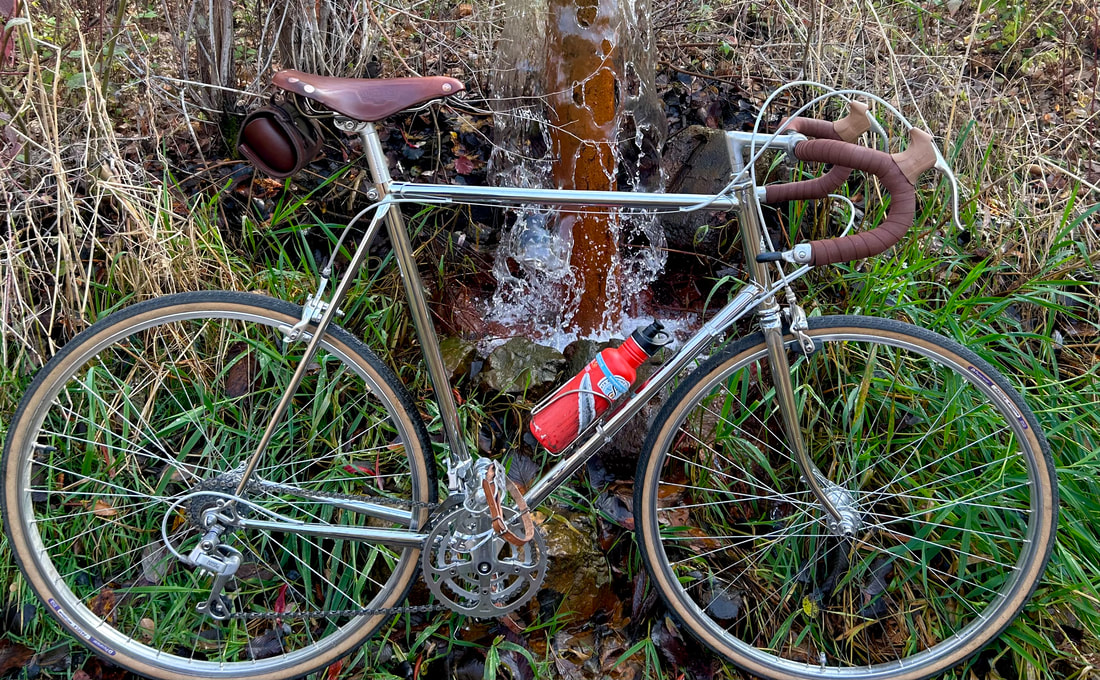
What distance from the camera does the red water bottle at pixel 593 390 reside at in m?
1.88

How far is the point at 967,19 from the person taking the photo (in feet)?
12.5

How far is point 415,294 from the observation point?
1851mm

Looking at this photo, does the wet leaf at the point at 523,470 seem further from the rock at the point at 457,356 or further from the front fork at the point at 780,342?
the front fork at the point at 780,342

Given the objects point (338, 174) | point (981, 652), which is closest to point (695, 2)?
point (338, 174)

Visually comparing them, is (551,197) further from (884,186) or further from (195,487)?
(195,487)

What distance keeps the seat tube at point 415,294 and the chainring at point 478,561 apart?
16 centimetres

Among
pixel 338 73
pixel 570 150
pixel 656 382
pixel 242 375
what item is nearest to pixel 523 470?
pixel 656 382

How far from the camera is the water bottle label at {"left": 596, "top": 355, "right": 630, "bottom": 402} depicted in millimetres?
1907

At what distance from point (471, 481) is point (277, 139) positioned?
969mm

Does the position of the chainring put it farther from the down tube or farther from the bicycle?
the down tube

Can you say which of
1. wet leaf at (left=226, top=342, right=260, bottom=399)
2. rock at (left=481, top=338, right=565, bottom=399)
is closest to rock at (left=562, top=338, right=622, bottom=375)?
rock at (left=481, top=338, right=565, bottom=399)

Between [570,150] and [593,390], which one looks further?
[570,150]

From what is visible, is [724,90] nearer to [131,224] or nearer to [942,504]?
[942,504]

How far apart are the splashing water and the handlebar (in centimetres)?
138
